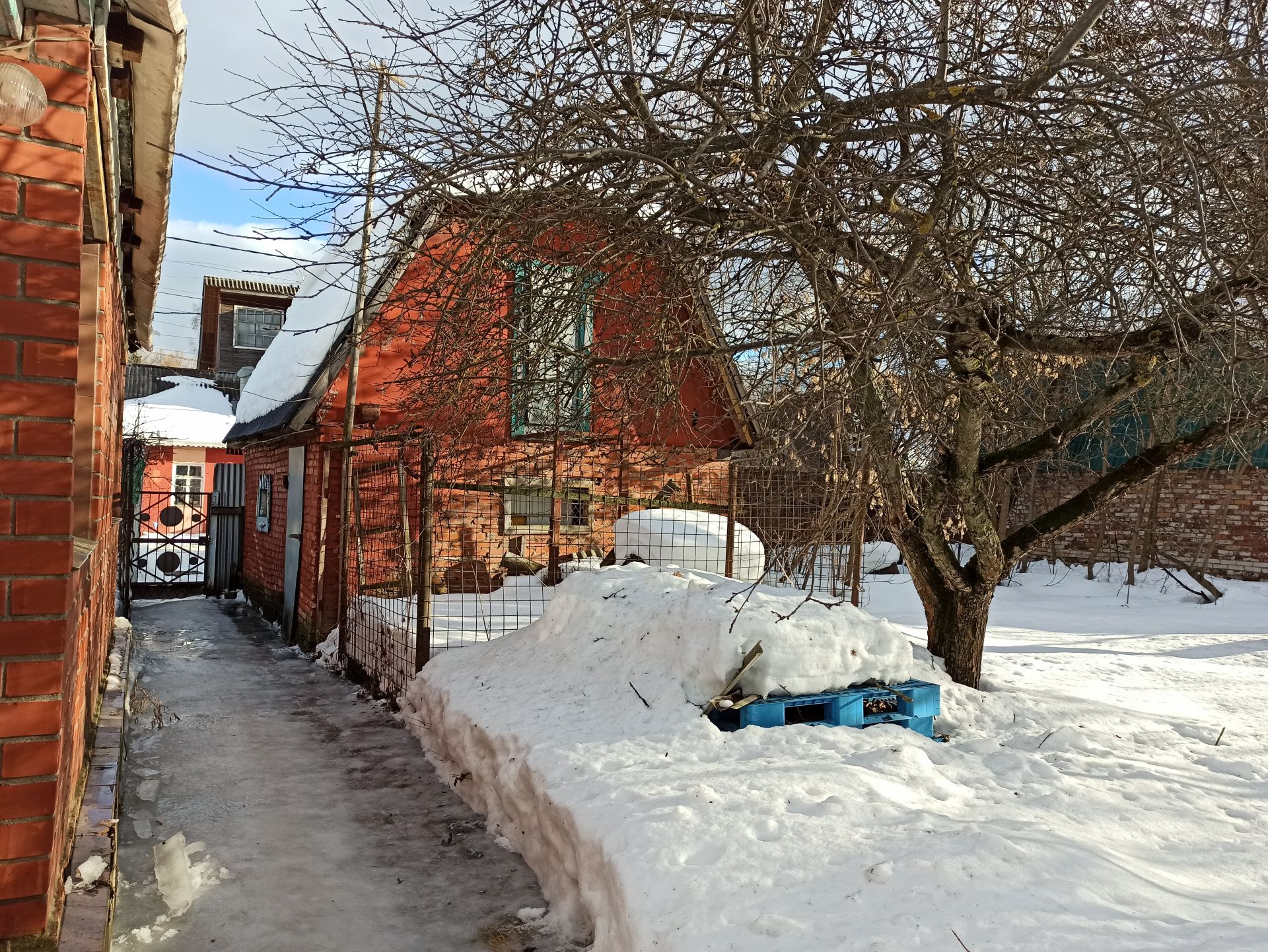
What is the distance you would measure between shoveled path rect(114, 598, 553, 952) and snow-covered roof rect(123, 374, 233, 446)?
16.1m

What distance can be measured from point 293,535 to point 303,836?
6.76 m

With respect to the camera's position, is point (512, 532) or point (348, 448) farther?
point (512, 532)

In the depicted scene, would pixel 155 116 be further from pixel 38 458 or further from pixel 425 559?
pixel 425 559

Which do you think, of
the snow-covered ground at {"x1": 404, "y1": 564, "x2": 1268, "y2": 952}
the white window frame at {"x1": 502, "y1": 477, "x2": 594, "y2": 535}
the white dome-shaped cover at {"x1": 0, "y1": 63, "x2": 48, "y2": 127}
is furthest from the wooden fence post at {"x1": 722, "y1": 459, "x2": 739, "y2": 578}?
the white dome-shaped cover at {"x1": 0, "y1": 63, "x2": 48, "y2": 127}

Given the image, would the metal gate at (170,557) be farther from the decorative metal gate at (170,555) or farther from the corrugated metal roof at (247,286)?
the corrugated metal roof at (247,286)

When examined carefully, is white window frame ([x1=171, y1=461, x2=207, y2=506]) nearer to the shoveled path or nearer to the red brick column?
the shoveled path

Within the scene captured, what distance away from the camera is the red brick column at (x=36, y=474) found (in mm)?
2277

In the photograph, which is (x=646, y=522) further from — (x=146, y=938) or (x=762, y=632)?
(x=146, y=938)

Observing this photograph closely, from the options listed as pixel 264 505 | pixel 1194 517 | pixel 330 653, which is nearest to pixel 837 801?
pixel 330 653

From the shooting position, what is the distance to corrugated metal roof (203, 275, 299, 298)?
1085 inches

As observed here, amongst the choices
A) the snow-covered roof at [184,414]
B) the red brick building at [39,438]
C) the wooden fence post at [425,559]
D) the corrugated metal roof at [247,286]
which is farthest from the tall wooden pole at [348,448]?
the corrugated metal roof at [247,286]

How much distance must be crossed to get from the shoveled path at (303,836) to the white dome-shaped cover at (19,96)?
3048 millimetres

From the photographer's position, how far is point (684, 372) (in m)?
5.97

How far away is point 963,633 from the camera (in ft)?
20.8
